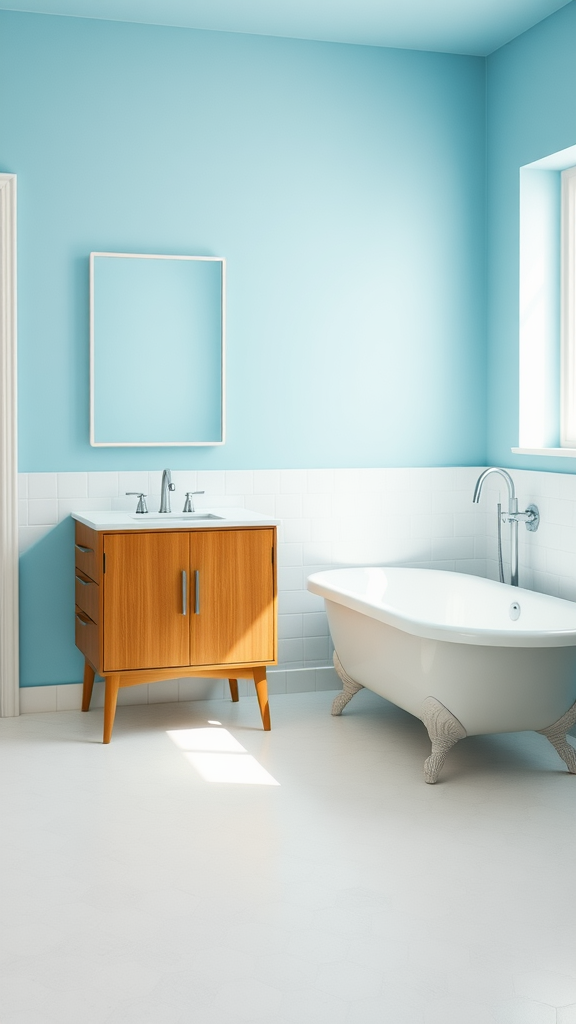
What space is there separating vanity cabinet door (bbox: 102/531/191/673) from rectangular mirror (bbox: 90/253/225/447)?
0.71 metres

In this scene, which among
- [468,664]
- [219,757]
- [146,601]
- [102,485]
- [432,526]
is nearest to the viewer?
[468,664]

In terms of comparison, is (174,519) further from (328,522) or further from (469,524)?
(469,524)

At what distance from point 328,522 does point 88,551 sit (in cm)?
126

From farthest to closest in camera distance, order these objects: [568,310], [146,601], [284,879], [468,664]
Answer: [568,310] → [146,601] → [468,664] → [284,879]

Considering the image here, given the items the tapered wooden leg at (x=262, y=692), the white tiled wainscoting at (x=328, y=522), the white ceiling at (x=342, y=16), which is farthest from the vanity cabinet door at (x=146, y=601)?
the white ceiling at (x=342, y=16)

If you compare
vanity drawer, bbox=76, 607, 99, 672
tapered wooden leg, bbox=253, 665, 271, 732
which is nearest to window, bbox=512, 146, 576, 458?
tapered wooden leg, bbox=253, 665, 271, 732

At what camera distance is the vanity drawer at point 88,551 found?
406 cm

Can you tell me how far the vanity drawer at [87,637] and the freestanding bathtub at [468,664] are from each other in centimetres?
97

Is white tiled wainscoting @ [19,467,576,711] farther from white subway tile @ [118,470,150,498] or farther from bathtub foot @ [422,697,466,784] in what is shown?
bathtub foot @ [422,697,466,784]

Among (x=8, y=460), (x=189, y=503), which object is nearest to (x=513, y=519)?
(x=189, y=503)

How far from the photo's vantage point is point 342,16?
4.52 m

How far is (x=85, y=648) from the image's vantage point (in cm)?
438

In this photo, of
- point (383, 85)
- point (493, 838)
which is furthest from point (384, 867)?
point (383, 85)

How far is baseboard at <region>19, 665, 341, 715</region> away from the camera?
459 centimetres
